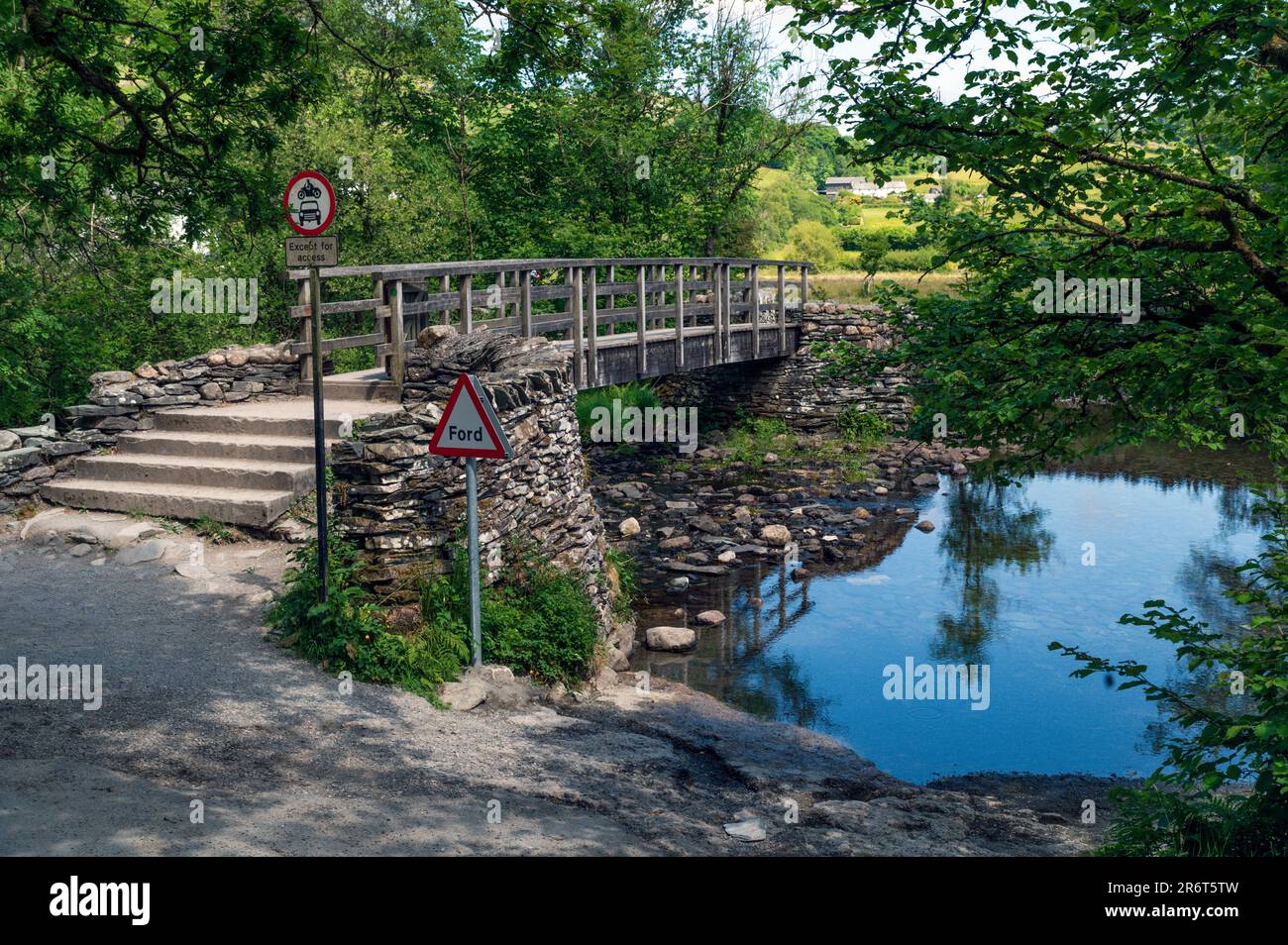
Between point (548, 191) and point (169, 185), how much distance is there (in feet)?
48.6

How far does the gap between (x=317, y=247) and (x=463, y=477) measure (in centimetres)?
220

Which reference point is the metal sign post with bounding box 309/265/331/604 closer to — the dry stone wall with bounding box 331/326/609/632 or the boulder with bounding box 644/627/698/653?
the dry stone wall with bounding box 331/326/609/632

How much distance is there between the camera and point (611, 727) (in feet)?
27.0

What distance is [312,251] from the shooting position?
7.89 meters

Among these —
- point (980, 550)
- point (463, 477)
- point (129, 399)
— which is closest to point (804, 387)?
point (980, 550)

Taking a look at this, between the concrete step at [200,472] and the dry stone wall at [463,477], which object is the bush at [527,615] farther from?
the concrete step at [200,472]

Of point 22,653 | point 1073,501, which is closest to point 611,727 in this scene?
point 22,653

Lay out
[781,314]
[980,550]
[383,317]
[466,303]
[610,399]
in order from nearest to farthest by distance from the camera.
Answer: [383,317]
[466,303]
[980,550]
[610,399]
[781,314]

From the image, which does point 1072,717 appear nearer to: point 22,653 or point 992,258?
point 992,258

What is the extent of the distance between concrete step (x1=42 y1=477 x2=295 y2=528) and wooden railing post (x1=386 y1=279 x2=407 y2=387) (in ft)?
7.69

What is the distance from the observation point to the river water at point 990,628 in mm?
9727

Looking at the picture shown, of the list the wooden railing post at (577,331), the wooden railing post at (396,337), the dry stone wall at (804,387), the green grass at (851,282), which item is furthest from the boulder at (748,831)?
the green grass at (851,282)

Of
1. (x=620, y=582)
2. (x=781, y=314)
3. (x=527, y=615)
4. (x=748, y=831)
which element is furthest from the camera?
(x=781, y=314)

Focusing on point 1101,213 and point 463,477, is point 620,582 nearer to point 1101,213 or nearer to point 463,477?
point 463,477
